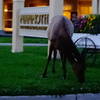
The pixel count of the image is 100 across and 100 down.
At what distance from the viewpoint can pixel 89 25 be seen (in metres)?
14.2

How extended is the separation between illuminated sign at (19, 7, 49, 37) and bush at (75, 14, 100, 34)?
1.46 m

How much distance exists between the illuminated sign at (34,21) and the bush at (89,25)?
1.46 metres

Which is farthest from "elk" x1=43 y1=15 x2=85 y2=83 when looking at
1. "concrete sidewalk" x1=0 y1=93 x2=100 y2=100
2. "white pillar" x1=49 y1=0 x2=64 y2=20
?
"white pillar" x1=49 y1=0 x2=64 y2=20

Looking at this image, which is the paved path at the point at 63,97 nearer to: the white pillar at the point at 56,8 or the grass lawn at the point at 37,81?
the grass lawn at the point at 37,81

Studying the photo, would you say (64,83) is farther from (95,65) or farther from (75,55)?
(95,65)

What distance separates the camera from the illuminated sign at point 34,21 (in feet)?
52.0

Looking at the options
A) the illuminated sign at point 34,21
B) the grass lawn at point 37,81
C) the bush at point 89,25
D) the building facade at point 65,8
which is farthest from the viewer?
the building facade at point 65,8

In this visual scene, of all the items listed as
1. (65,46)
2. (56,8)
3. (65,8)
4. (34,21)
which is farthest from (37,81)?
(65,8)

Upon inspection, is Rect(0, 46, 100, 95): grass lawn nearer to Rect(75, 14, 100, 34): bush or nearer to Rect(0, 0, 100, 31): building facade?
Rect(75, 14, 100, 34): bush

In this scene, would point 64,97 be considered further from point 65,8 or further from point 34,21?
point 65,8

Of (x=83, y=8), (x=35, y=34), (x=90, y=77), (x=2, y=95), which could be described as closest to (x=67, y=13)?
(x=83, y=8)

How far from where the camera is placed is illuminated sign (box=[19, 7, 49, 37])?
15.9m

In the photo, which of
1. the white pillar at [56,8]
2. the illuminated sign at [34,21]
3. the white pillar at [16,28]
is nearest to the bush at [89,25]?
the white pillar at [56,8]

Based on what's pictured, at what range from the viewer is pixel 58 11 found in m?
15.3
